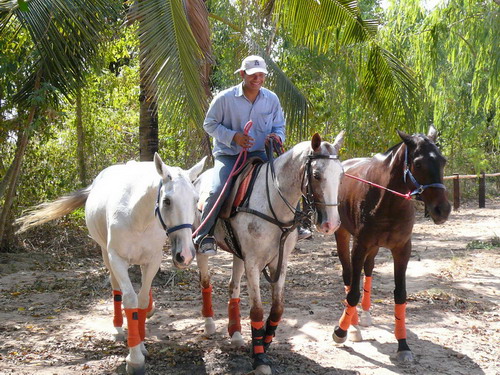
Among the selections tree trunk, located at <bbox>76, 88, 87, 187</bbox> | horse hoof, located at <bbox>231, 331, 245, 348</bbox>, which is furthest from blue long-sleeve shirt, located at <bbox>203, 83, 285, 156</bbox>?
tree trunk, located at <bbox>76, 88, 87, 187</bbox>

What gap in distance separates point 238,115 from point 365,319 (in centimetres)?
262

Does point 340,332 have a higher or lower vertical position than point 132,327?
lower

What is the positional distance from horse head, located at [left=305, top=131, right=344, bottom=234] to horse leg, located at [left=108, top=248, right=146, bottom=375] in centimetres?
159


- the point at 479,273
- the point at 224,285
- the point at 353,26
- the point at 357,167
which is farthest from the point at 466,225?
the point at 357,167

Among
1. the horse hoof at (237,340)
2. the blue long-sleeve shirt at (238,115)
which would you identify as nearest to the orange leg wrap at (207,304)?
the horse hoof at (237,340)

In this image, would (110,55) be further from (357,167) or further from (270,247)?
(270,247)

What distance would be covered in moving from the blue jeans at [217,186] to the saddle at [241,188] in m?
0.05

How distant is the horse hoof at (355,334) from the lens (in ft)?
18.0

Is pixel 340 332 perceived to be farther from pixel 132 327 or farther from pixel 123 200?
pixel 123 200

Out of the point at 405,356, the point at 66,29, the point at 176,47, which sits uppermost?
the point at 66,29

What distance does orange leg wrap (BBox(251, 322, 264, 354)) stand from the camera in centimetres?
455

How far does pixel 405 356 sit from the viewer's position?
4.89 meters

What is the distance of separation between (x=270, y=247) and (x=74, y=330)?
97.9 inches

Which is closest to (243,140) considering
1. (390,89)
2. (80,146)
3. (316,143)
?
(316,143)
